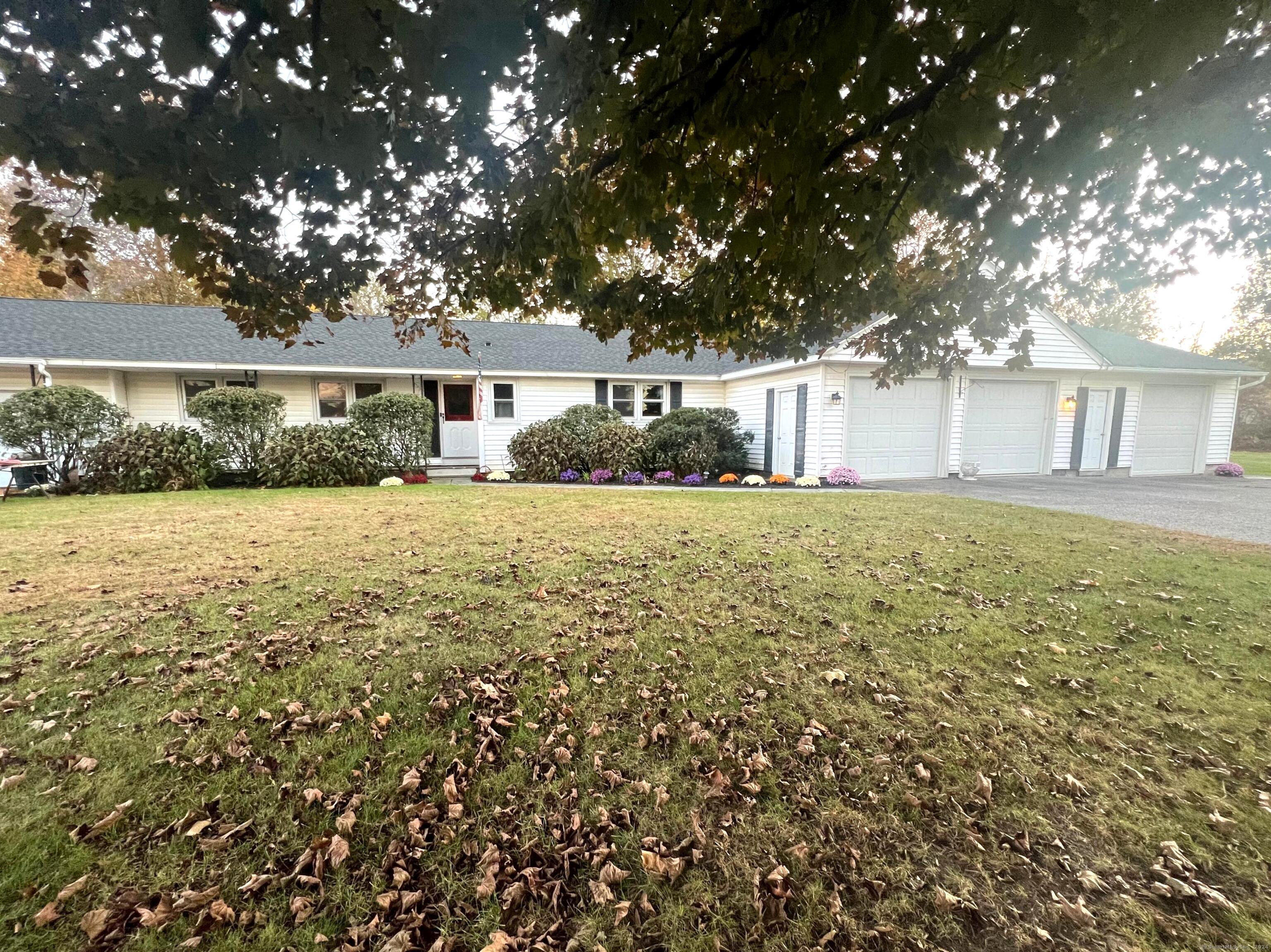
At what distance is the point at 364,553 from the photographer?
19.5ft

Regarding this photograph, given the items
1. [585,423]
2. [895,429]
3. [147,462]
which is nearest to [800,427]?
[895,429]

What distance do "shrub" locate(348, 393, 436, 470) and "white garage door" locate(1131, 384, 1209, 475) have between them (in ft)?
60.8

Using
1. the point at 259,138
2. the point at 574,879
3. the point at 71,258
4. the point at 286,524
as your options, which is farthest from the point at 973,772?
the point at 286,524

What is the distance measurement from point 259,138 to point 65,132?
655 millimetres

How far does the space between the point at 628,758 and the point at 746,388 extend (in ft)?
47.0

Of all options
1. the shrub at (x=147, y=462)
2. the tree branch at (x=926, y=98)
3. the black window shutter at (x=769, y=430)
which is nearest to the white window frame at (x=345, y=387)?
the shrub at (x=147, y=462)

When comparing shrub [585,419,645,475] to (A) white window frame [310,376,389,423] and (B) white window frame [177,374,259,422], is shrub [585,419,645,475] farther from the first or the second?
(B) white window frame [177,374,259,422]

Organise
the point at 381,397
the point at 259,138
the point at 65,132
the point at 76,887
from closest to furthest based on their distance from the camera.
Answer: the point at 76,887 < the point at 65,132 < the point at 259,138 < the point at 381,397

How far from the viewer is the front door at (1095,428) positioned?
45.6 feet

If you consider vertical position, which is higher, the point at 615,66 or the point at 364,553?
the point at 615,66

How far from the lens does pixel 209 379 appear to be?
14031mm

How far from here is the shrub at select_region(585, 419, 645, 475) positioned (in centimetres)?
1300

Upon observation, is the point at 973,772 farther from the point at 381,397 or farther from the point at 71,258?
the point at 381,397

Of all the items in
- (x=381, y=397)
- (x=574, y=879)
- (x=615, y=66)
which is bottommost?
(x=574, y=879)
